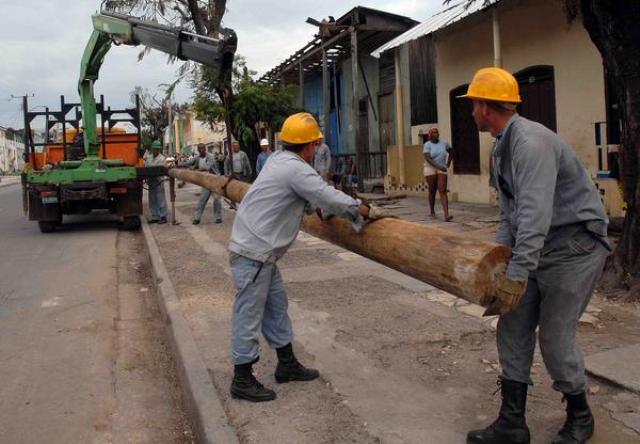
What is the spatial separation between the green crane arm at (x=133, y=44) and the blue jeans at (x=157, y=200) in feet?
4.45

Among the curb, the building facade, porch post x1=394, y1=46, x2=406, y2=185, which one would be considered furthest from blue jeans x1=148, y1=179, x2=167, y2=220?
the curb

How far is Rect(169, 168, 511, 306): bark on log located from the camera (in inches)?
117

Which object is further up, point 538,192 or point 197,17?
point 197,17

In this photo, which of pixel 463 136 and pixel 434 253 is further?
pixel 463 136

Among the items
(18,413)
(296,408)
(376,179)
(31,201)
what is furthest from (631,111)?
(376,179)

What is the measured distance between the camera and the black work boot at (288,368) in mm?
4320

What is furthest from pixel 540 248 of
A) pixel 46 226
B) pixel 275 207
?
pixel 46 226

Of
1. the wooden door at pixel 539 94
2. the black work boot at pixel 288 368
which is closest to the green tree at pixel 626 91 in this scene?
the black work boot at pixel 288 368

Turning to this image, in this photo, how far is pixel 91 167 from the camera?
1318 centimetres

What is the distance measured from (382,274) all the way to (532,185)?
15.6ft

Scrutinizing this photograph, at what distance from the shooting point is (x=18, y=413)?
4.38m

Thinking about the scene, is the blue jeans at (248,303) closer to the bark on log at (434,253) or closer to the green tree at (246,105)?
the bark on log at (434,253)

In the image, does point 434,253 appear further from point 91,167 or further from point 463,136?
point 463,136

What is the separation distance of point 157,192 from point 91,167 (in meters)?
1.94
